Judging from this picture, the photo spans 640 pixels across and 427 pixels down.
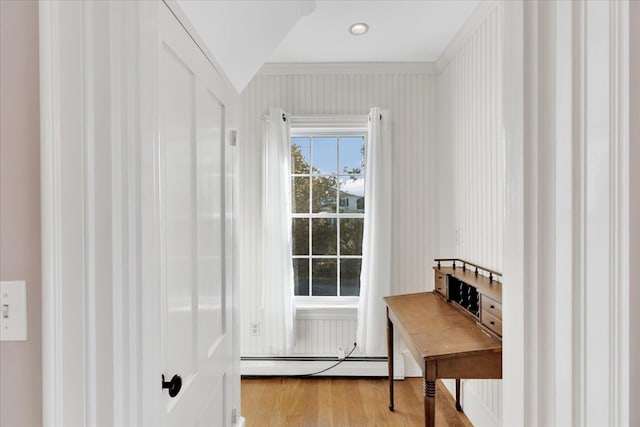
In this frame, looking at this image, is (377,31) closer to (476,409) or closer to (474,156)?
(474,156)

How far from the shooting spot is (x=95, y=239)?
0.64m

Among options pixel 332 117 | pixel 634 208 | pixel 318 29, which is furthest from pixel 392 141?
pixel 634 208

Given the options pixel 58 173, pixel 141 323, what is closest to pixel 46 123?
pixel 58 173

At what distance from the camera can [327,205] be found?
3.21 meters

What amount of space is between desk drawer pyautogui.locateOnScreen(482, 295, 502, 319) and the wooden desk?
117mm

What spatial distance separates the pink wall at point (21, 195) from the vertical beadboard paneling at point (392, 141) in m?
2.44

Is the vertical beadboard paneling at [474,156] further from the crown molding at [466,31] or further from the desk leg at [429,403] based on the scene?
the desk leg at [429,403]

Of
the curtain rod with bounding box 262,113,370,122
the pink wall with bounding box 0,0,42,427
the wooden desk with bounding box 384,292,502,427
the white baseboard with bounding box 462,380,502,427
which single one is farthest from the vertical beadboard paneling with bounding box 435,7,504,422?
the pink wall with bounding box 0,0,42,427

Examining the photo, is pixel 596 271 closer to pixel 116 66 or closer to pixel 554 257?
pixel 554 257

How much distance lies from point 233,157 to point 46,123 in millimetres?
1118

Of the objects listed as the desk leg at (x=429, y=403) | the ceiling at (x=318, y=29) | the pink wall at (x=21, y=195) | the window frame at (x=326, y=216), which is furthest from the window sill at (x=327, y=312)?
the pink wall at (x=21, y=195)

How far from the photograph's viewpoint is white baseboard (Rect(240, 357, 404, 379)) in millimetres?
3068

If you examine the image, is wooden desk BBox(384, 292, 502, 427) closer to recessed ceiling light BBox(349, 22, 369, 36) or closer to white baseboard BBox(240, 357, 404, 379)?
white baseboard BBox(240, 357, 404, 379)

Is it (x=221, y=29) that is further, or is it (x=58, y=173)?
(x=221, y=29)
